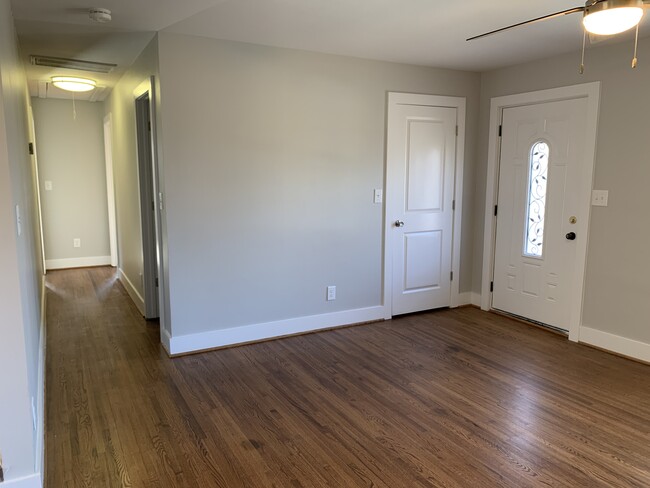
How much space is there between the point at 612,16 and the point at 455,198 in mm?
3008

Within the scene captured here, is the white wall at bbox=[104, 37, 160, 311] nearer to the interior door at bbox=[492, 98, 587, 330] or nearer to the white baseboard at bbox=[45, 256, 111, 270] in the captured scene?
the white baseboard at bbox=[45, 256, 111, 270]

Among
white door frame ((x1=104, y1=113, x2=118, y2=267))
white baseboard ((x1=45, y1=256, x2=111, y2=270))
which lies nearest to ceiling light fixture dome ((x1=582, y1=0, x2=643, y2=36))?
white door frame ((x1=104, y1=113, x2=118, y2=267))

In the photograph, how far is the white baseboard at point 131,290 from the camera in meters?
4.82

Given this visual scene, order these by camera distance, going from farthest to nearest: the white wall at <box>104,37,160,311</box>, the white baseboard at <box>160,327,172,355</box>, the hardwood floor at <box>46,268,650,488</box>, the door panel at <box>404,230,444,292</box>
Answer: the door panel at <box>404,230,444,292</box> < the white wall at <box>104,37,160,311</box> < the white baseboard at <box>160,327,172,355</box> < the hardwood floor at <box>46,268,650,488</box>

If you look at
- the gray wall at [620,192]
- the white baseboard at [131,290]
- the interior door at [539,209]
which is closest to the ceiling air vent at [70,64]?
the white baseboard at [131,290]

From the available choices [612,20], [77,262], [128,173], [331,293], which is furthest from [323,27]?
[77,262]

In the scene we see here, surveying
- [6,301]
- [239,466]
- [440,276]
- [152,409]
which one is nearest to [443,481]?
[239,466]

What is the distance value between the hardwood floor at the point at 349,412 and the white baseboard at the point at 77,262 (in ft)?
9.62

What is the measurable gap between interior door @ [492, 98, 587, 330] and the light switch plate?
0.54 feet

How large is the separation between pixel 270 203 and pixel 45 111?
450cm

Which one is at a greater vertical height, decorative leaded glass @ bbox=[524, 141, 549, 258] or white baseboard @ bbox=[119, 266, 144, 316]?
decorative leaded glass @ bbox=[524, 141, 549, 258]

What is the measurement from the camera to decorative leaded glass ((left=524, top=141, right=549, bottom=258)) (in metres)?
4.24

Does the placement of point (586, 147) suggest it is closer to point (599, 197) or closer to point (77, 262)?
point (599, 197)

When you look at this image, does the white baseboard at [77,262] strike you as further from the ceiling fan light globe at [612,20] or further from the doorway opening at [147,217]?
the ceiling fan light globe at [612,20]
